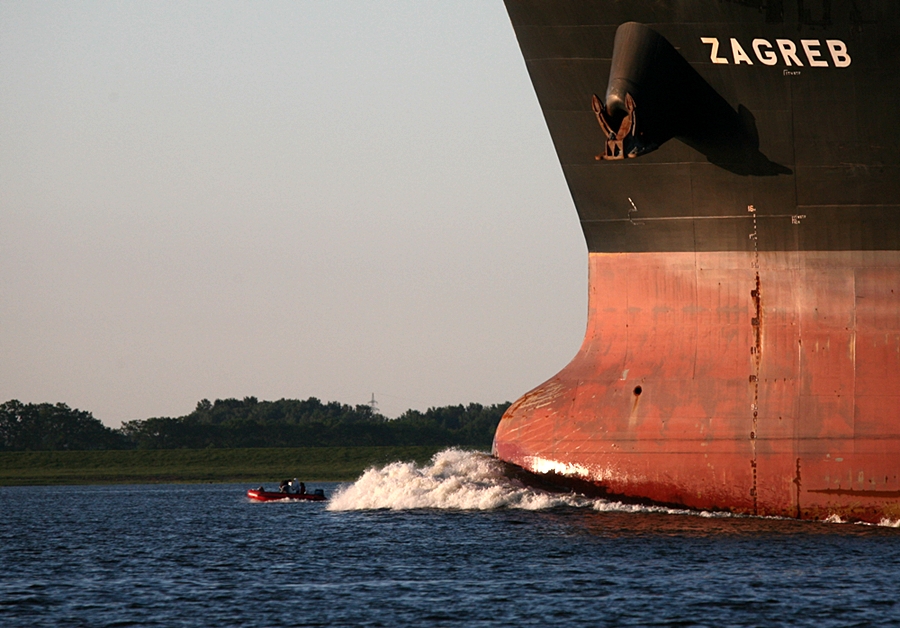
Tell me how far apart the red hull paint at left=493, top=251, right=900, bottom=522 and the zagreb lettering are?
16.3 feet

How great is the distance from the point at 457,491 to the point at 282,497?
2119cm

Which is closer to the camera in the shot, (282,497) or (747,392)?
(747,392)

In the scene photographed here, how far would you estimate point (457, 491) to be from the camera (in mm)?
40406

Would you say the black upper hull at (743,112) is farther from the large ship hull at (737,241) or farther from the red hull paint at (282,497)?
the red hull paint at (282,497)

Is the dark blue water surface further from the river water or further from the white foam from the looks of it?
the white foam

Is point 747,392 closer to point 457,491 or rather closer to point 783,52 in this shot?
point 783,52

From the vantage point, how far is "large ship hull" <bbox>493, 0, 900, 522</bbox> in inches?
1273

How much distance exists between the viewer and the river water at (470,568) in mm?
24375

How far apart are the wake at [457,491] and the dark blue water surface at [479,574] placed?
335 mm

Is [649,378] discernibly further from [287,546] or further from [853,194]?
[287,546]

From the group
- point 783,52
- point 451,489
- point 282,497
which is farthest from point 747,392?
point 282,497

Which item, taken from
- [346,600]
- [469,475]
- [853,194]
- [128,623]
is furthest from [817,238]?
[128,623]

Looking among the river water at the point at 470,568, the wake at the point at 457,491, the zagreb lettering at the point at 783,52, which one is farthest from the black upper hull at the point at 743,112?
the river water at the point at 470,568

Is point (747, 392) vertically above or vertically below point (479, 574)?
above
